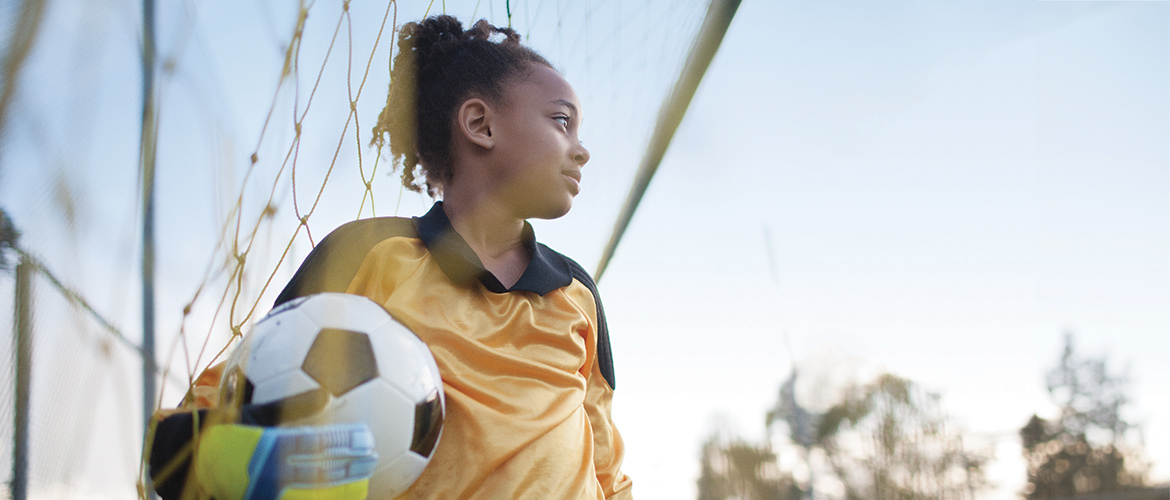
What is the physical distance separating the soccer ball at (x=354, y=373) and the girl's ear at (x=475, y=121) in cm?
48

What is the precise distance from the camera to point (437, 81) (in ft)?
4.65

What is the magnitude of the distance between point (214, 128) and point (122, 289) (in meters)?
0.19

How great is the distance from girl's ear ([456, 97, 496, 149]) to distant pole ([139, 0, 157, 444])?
705 millimetres

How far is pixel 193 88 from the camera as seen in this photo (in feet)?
2.03

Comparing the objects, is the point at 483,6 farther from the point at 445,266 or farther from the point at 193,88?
the point at 193,88

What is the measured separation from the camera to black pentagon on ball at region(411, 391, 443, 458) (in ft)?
2.79

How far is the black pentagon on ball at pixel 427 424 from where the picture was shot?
0.85 meters

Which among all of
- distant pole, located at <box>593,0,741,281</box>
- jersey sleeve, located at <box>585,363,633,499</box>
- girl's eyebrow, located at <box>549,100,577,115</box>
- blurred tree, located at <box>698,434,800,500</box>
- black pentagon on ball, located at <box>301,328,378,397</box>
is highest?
distant pole, located at <box>593,0,741,281</box>

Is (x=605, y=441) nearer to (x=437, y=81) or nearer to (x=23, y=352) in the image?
(x=437, y=81)

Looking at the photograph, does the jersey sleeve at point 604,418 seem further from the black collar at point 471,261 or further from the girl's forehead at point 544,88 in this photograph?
the girl's forehead at point 544,88

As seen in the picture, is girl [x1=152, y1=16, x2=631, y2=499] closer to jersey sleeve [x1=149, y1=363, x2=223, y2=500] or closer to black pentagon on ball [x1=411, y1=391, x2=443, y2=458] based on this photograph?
black pentagon on ball [x1=411, y1=391, x2=443, y2=458]

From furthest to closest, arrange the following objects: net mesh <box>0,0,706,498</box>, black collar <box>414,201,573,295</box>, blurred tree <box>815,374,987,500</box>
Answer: blurred tree <box>815,374,987,500</box> < black collar <box>414,201,573,295</box> < net mesh <box>0,0,706,498</box>

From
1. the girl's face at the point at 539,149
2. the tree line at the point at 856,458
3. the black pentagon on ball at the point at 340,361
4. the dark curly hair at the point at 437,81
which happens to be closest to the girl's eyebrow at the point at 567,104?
the girl's face at the point at 539,149

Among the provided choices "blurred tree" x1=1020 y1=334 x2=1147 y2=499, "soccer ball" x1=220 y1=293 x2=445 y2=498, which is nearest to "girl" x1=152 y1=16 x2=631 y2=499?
"soccer ball" x1=220 y1=293 x2=445 y2=498
